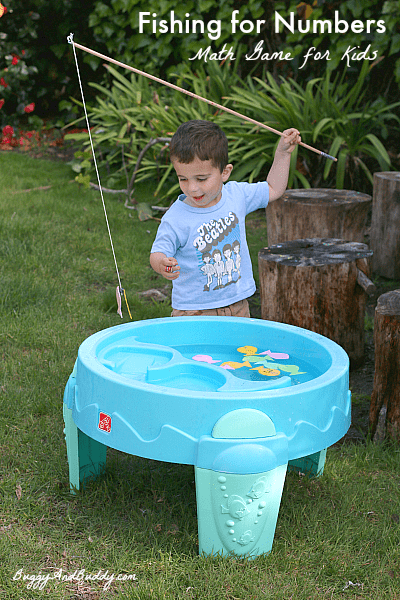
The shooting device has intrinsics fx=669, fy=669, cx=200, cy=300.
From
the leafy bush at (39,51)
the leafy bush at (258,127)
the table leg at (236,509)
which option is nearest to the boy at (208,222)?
the table leg at (236,509)

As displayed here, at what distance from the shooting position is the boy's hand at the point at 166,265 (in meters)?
2.22

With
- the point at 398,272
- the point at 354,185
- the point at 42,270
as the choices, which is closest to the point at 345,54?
the point at 354,185

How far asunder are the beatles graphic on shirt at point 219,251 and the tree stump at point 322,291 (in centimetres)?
69

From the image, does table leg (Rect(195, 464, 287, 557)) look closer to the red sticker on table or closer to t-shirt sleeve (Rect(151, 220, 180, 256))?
the red sticker on table

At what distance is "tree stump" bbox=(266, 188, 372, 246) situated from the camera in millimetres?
3994

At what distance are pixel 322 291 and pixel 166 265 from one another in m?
1.17

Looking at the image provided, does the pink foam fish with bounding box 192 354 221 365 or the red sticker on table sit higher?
the pink foam fish with bounding box 192 354 221 365

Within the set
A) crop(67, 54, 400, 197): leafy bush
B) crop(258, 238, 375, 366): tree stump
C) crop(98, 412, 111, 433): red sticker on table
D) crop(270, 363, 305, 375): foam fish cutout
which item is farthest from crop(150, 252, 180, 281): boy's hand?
A: crop(67, 54, 400, 197): leafy bush

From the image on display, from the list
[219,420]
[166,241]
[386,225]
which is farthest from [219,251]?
[386,225]

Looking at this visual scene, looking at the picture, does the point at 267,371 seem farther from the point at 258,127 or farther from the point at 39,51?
the point at 39,51

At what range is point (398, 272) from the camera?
450cm

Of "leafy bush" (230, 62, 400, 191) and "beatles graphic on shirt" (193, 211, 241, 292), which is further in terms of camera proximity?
"leafy bush" (230, 62, 400, 191)

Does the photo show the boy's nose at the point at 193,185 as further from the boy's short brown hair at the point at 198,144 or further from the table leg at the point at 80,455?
the table leg at the point at 80,455

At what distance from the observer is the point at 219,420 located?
1722mm
